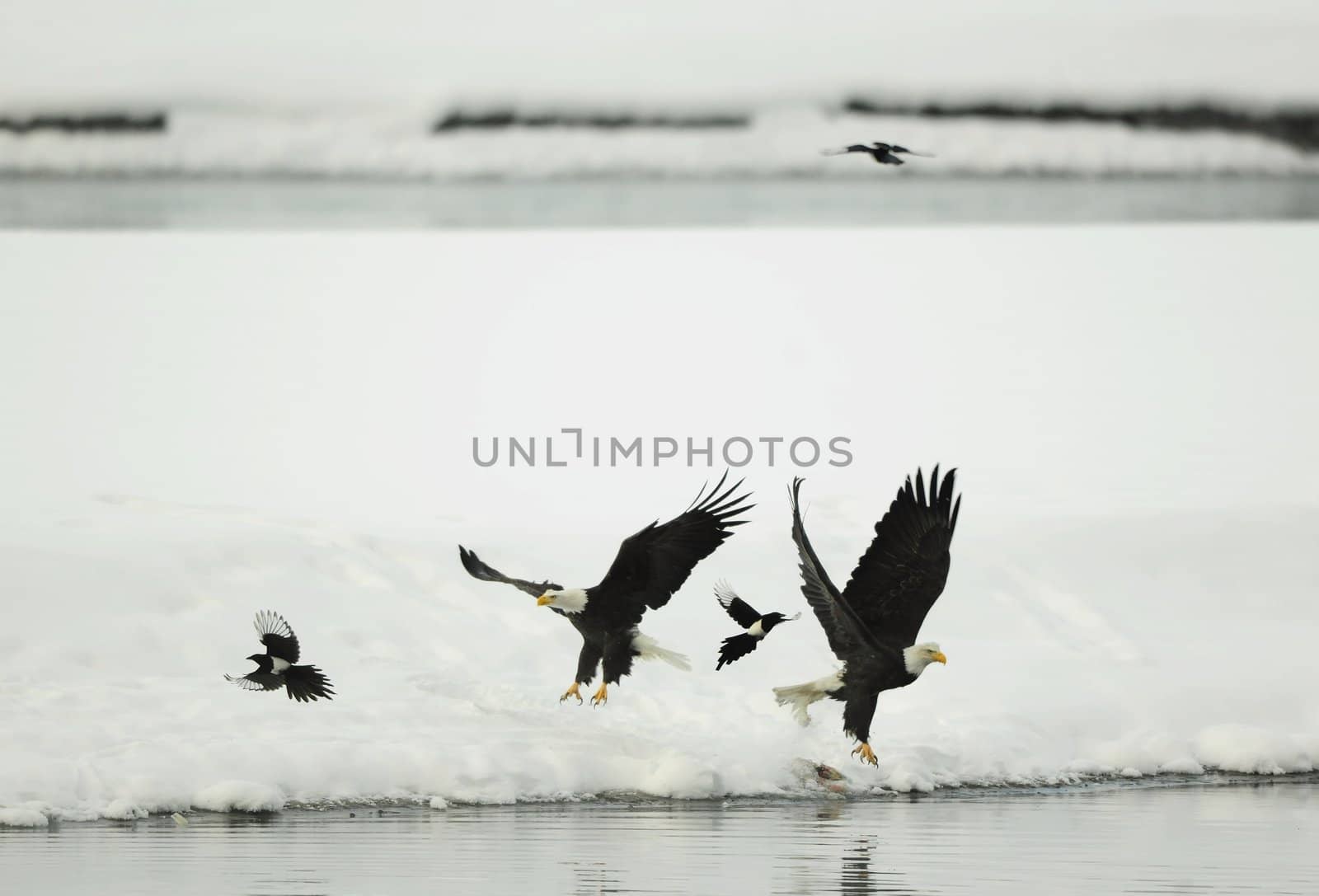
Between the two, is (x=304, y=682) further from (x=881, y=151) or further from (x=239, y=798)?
(x=881, y=151)

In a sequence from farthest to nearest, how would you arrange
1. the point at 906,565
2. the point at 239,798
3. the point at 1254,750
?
the point at 1254,750, the point at 239,798, the point at 906,565

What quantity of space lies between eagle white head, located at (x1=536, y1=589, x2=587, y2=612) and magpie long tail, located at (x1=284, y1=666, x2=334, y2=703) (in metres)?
1.38

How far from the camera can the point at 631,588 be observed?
24.5 ft

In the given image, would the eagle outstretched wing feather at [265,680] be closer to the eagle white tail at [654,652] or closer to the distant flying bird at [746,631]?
the eagle white tail at [654,652]

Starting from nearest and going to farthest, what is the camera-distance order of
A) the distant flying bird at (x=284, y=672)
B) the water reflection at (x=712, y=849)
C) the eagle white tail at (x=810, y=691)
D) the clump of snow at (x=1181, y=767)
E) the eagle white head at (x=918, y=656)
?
the water reflection at (x=712, y=849), the eagle white head at (x=918, y=656), the eagle white tail at (x=810, y=691), the distant flying bird at (x=284, y=672), the clump of snow at (x=1181, y=767)

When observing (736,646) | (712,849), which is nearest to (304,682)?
(736,646)

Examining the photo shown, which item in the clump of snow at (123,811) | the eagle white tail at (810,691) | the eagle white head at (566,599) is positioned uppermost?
the eagle white head at (566,599)

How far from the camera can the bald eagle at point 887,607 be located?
6.77m

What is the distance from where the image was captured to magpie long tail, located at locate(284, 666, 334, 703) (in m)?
7.92

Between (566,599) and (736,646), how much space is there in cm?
93

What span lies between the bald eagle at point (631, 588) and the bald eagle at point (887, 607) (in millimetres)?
479

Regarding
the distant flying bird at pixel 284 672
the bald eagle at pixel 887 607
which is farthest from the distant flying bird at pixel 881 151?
the distant flying bird at pixel 284 672

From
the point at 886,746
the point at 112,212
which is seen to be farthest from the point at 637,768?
the point at 112,212

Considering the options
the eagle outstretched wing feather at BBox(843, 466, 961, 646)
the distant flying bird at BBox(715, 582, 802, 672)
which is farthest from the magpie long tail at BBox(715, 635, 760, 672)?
the eagle outstretched wing feather at BBox(843, 466, 961, 646)
